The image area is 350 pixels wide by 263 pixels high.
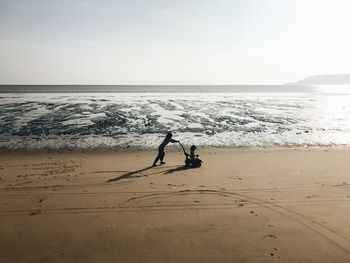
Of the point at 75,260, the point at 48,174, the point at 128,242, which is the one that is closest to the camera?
the point at 75,260

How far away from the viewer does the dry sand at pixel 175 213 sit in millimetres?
7465

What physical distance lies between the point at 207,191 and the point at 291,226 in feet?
11.4

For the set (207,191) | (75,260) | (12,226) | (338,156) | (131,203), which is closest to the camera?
(75,260)

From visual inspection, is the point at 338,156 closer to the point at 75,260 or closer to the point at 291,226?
the point at 291,226

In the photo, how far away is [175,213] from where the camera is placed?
9.62 m

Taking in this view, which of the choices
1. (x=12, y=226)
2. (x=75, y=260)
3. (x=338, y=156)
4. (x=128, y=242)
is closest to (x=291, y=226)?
(x=128, y=242)

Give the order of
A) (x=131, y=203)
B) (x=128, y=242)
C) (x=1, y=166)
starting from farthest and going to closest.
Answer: (x=1, y=166) < (x=131, y=203) < (x=128, y=242)

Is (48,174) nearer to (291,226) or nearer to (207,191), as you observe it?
(207,191)

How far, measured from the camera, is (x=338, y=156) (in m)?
18.8

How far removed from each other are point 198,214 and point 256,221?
5.08ft

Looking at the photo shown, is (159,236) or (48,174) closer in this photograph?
(159,236)

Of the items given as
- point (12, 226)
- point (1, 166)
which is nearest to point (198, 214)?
point (12, 226)

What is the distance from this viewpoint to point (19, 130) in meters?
28.3

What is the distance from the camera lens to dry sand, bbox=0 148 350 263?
7.46 meters
